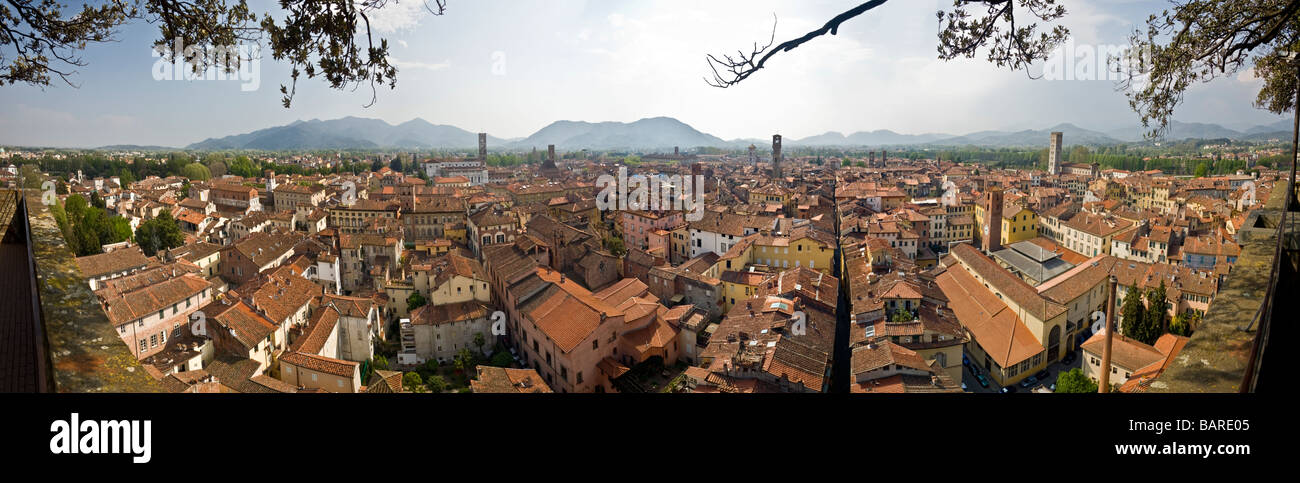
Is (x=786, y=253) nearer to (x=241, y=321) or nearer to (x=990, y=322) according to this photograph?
(x=990, y=322)

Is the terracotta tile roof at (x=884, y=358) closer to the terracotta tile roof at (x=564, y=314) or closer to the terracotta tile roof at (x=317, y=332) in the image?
the terracotta tile roof at (x=564, y=314)

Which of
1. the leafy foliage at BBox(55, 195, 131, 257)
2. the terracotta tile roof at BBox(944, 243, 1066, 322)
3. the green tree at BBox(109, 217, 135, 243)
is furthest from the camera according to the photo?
the green tree at BBox(109, 217, 135, 243)

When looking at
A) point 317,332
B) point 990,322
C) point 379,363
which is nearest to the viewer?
point 317,332

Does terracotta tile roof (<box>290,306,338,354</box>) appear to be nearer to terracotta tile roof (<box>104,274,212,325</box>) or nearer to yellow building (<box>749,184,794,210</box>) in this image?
terracotta tile roof (<box>104,274,212,325</box>)

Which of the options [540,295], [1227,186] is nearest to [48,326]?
[540,295]

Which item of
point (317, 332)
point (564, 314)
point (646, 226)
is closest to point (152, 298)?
point (317, 332)

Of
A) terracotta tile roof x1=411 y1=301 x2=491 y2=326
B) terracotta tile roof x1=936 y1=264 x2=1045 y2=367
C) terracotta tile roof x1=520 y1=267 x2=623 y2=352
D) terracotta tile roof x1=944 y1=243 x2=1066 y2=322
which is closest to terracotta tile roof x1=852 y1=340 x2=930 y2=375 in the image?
terracotta tile roof x1=936 y1=264 x2=1045 y2=367
